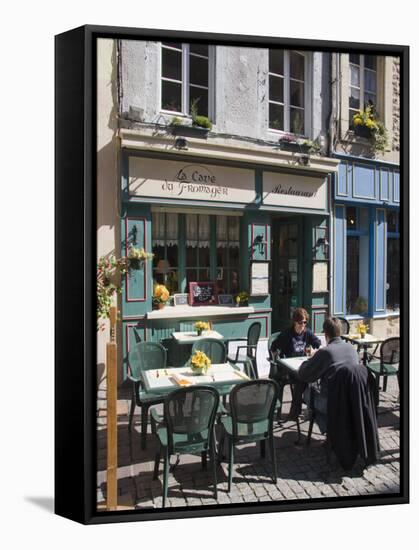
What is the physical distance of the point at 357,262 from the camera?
16.4ft

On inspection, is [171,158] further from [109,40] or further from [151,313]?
[151,313]

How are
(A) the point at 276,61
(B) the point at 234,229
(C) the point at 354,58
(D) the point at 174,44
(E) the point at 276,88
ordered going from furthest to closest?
(B) the point at 234,229, (E) the point at 276,88, (C) the point at 354,58, (A) the point at 276,61, (D) the point at 174,44

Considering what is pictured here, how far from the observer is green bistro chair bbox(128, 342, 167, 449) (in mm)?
4820

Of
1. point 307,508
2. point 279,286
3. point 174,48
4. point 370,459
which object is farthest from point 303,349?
point 174,48

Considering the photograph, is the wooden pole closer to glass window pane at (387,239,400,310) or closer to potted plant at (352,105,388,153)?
glass window pane at (387,239,400,310)

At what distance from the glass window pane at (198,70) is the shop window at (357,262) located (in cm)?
223

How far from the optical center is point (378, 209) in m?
5.00

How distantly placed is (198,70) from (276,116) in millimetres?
997

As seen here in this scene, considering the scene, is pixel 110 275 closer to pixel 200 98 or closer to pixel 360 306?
pixel 200 98

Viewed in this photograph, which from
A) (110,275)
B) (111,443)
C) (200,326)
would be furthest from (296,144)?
(111,443)

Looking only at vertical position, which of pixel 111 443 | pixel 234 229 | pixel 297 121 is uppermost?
pixel 297 121

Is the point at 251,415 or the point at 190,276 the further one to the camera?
the point at 190,276

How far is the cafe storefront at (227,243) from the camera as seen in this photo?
15.8 feet

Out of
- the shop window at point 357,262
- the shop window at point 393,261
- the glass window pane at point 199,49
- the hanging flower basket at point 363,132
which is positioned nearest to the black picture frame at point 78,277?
the glass window pane at point 199,49
